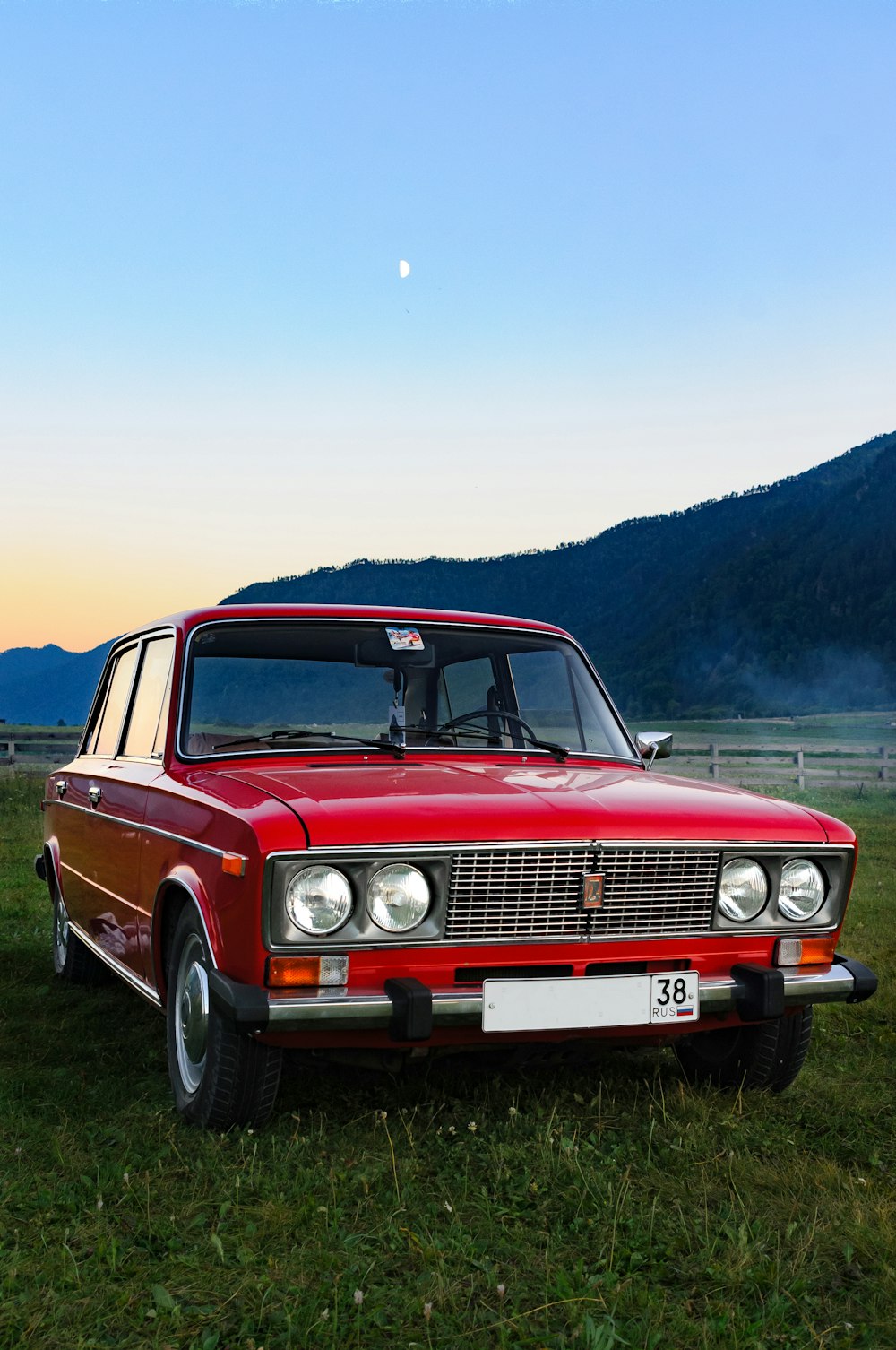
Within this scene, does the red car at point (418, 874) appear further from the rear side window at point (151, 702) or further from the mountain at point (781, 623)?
the mountain at point (781, 623)

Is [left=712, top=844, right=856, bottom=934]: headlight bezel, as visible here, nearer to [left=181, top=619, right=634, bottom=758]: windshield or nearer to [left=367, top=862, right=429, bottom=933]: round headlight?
[left=367, top=862, right=429, bottom=933]: round headlight

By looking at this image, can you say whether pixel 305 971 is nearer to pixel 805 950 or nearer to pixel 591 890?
pixel 591 890

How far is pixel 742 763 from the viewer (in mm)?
35188

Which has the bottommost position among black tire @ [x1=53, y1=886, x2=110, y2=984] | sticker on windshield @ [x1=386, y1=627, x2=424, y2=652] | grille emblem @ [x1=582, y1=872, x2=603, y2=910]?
black tire @ [x1=53, y1=886, x2=110, y2=984]

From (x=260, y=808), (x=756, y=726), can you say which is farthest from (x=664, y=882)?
(x=756, y=726)

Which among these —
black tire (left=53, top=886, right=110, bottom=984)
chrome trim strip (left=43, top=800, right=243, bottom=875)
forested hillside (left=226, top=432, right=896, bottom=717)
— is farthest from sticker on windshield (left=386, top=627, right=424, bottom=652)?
forested hillside (left=226, top=432, right=896, bottom=717)

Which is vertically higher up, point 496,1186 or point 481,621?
point 481,621

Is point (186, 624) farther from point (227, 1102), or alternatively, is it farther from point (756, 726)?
point (756, 726)

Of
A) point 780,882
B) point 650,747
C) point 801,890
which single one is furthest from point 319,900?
point 650,747

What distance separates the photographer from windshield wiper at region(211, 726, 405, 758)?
4.64m

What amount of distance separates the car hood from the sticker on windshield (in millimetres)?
689

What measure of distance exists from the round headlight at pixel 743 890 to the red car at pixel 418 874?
1 cm

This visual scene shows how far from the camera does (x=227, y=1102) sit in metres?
3.79

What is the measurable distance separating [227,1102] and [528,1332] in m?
1.39
